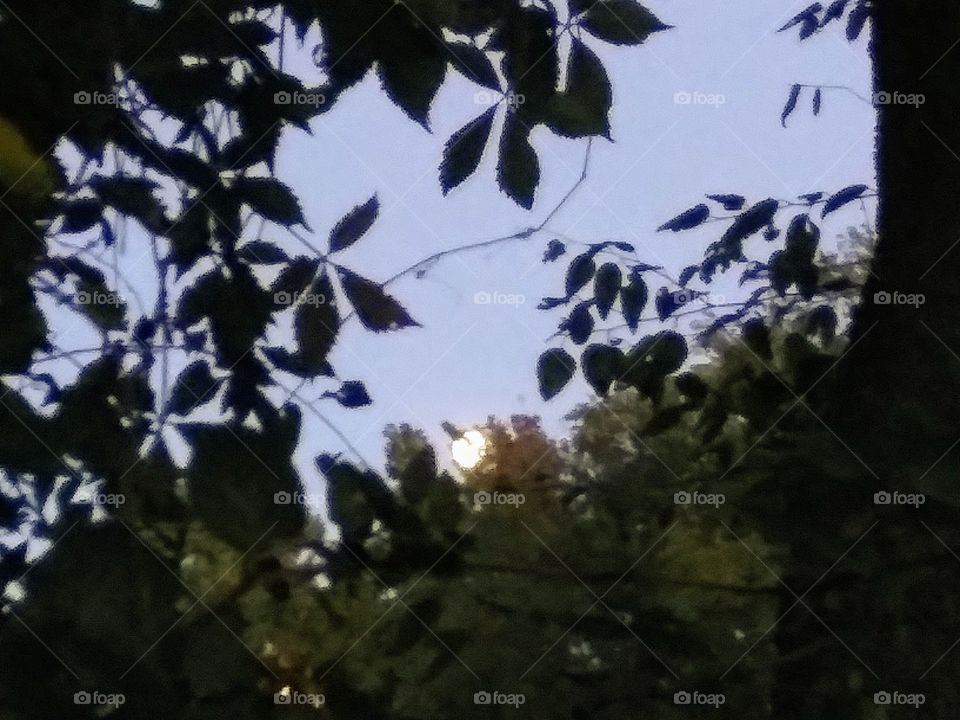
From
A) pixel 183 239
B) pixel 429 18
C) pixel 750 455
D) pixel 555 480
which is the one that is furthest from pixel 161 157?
pixel 750 455

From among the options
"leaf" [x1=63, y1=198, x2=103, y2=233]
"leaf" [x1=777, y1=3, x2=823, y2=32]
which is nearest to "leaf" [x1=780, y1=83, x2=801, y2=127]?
"leaf" [x1=777, y1=3, x2=823, y2=32]

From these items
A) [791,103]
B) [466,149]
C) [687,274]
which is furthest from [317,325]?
[791,103]

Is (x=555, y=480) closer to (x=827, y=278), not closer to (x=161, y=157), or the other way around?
(x=827, y=278)

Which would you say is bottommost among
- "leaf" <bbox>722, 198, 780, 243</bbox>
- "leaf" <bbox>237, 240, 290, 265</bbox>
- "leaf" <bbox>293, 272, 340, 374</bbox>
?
"leaf" <bbox>293, 272, 340, 374</bbox>

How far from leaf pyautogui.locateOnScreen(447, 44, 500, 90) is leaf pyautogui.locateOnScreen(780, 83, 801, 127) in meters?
0.22

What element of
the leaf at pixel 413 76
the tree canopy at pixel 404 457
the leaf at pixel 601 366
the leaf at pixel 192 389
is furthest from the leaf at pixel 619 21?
the leaf at pixel 192 389

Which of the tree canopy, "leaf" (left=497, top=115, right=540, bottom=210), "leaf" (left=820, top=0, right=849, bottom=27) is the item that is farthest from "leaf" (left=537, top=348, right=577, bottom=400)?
"leaf" (left=820, top=0, right=849, bottom=27)

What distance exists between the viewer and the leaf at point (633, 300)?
26.9 inches

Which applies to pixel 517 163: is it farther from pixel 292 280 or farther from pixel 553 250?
pixel 292 280

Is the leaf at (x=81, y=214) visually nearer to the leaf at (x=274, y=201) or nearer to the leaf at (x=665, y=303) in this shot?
the leaf at (x=274, y=201)

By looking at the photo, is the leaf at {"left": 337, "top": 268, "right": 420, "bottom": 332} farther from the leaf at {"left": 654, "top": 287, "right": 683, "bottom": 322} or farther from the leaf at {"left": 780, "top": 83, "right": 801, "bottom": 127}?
the leaf at {"left": 780, "top": 83, "right": 801, "bottom": 127}

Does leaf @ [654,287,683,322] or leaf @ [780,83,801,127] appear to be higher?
leaf @ [780,83,801,127]

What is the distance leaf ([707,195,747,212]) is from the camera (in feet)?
2.25

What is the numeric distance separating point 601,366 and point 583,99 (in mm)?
188
